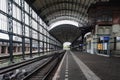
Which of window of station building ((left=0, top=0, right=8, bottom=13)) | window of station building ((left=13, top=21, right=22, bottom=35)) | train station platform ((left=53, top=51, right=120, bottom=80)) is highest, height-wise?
window of station building ((left=0, top=0, right=8, bottom=13))

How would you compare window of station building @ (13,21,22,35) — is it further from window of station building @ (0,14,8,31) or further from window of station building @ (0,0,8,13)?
window of station building @ (0,0,8,13)

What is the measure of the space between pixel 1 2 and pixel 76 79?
22.5m

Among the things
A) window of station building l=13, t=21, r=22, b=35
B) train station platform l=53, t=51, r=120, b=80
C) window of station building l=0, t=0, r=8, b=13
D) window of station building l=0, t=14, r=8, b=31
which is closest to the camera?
train station platform l=53, t=51, r=120, b=80

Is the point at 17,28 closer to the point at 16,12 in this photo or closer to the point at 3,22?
the point at 16,12

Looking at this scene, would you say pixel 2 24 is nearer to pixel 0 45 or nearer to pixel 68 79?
pixel 0 45

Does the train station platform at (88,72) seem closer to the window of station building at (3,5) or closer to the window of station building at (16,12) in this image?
the window of station building at (3,5)

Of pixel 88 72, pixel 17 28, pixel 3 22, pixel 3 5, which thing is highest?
pixel 3 5

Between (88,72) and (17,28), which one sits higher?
(17,28)

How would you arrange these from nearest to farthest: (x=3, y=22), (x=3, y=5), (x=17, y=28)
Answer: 1. (x=3, y=5)
2. (x=3, y=22)
3. (x=17, y=28)

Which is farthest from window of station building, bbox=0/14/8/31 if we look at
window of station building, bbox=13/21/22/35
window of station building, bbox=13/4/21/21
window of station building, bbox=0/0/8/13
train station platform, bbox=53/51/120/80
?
train station platform, bbox=53/51/120/80

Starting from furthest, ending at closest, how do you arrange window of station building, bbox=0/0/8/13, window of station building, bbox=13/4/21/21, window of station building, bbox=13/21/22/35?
window of station building, bbox=13/21/22/35, window of station building, bbox=13/4/21/21, window of station building, bbox=0/0/8/13

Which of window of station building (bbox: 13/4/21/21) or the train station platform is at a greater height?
window of station building (bbox: 13/4/21/21)

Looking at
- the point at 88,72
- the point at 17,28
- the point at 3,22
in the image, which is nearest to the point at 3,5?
the point at 3,22

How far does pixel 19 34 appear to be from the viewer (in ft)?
138
